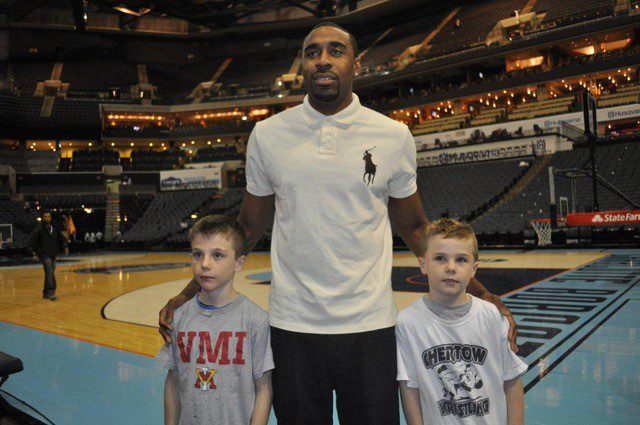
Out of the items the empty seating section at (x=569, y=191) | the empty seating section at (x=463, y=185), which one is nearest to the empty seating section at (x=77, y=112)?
the empty seating section at (x=463, y=185)

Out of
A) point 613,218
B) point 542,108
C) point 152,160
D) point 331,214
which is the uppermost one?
point 542,108

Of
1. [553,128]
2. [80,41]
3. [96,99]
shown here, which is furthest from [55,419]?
[80,41]

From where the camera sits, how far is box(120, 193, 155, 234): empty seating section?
117 feet

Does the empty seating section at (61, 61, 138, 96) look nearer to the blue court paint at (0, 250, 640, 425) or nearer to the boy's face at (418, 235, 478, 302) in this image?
the blue court paint at (0, 250, 640, 425)

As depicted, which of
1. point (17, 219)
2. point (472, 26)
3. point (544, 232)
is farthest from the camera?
point (472, 26)

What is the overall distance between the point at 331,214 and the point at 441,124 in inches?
1300

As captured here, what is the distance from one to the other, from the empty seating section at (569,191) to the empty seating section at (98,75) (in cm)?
3604

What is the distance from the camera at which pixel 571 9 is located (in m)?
31.5

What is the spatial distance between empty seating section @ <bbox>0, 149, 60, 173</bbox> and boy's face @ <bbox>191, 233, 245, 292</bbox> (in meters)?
Result: 39.3

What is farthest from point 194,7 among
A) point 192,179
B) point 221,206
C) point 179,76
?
point 221,206

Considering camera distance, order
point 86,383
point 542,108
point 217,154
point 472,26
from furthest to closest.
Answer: point 217,154
point 472,26
point 542,108
point 86,383

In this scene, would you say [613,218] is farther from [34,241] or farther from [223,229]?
[34,241]

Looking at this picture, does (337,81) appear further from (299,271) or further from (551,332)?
(551,332)

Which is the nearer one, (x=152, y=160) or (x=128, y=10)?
(x=128, y=10)
